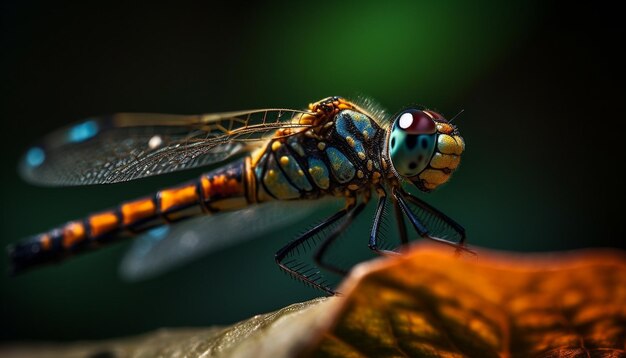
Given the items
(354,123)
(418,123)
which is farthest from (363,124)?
(418,123)

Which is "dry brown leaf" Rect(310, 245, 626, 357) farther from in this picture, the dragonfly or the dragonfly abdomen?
the dragonfly abdomen

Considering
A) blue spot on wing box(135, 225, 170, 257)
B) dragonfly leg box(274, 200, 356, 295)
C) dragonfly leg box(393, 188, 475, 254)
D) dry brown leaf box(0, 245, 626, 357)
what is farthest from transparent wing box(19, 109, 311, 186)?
dry brown leaf box(0, 245, 626, 357)

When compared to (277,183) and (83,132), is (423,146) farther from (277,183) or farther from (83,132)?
(83,132)

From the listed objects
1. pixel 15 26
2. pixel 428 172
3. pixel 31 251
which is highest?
pixel 15 26

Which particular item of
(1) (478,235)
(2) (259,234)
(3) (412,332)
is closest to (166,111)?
(2) (259,234)

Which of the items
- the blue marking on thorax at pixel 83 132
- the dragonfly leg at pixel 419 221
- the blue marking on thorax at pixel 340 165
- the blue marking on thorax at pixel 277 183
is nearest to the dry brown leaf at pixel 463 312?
the dragonfly leg at pixel 419 221

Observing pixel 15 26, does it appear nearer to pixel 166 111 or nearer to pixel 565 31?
pixel 166 111

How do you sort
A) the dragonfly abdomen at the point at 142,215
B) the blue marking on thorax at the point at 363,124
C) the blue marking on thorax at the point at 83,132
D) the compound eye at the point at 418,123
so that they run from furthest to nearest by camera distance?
the blue marking on thorax at the point at 83,132
the dragonfly abdomen at the point at 142,215
the blue marking on thorax at the point at 363,124
the compound eye at the point at 418,123

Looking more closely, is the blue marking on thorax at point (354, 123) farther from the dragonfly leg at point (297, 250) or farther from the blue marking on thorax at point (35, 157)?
the blue marking on thorax at point (35, 157)
